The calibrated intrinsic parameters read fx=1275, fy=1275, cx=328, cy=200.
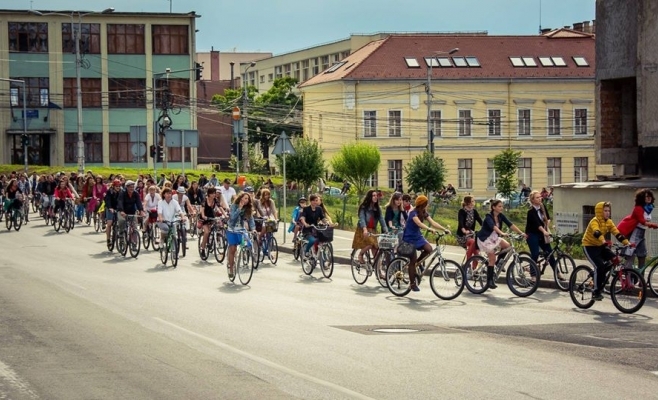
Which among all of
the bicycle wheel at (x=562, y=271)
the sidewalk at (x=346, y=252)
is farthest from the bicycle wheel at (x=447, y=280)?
the sidewalk at (x=346, y=252)

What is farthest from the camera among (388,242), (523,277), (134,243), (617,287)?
(134,243)

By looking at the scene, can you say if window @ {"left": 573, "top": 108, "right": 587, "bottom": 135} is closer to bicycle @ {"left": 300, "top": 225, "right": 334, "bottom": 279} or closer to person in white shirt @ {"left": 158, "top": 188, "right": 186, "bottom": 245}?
person in white shirt @ {"left": 158, "top": 188, "right": 186, "bottom": 245}

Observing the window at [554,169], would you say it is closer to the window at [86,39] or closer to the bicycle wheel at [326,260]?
the window at [86,39]

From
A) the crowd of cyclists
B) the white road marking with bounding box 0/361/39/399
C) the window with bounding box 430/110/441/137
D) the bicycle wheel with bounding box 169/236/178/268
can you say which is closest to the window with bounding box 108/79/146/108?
the window with bounding box 430/110/441/137

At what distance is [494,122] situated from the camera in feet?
276

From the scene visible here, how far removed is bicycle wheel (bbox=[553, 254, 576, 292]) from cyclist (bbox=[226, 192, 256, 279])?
6.04 metres

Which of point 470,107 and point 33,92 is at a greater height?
point 33,92

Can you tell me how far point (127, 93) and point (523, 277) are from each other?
64698mm

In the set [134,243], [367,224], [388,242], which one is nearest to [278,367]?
[388,242]

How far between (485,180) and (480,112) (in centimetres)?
449

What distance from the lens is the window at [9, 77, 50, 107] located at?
82312mm

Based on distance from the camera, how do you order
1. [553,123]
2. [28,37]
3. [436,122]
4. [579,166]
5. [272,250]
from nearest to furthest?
1. [272,250]
2. [28,37]
3. [436,122]
4. [553,123]
5. [579,166]

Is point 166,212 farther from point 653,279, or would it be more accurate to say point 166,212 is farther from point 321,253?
point 653,279

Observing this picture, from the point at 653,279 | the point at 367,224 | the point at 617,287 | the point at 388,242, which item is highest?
the point at 367,224
